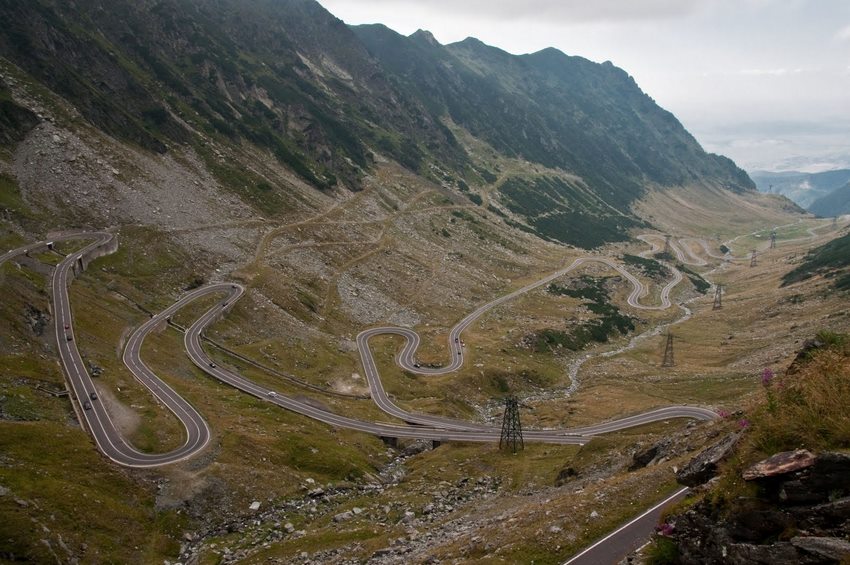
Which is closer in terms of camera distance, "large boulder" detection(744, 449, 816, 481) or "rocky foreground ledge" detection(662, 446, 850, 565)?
"rocky foreground ledge" detection(662, 446, 850, 565)

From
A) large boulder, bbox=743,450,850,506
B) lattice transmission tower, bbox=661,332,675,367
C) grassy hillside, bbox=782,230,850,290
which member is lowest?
lattice transmission tower, bbox=661,332,675,367

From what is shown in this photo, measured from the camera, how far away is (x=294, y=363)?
99250 millimetres

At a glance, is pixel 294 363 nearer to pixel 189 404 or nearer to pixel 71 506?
pixel 189 404

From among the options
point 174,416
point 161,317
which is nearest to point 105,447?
point 174,416

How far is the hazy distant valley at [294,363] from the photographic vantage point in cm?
4269

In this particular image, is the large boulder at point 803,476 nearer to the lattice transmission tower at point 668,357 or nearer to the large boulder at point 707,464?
the large boulder at point 707,464

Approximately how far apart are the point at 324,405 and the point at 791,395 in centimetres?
7421

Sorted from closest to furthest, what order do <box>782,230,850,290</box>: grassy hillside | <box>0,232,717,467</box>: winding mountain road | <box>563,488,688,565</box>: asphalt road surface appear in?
1. <box>563,488,688,565</box>: asphalt road surface
2. <box>0,232,717,467</box>: winding mountain road
3. <box>782,230,850,290</box>: grassy hillside

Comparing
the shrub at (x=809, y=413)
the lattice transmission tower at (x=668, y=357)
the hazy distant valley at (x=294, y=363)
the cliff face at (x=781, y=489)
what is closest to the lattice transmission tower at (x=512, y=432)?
the hazy distant valley at (x=294, y=363)

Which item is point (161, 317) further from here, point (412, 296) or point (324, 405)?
point (412, 296)

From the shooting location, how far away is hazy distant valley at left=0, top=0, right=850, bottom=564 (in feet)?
140

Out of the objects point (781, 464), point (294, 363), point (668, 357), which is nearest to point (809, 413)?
point (781, 464)

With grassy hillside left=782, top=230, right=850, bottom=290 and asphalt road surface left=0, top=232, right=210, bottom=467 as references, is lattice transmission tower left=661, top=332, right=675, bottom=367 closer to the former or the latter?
grassy hillside left=782, top=230, right=850, bottom=290

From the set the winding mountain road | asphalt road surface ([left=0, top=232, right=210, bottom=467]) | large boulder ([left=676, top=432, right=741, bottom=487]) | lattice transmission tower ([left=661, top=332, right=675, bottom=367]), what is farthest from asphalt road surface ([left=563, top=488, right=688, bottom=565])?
lattice transmission tower ([left=661, top=332, right=675, bottom=367])
